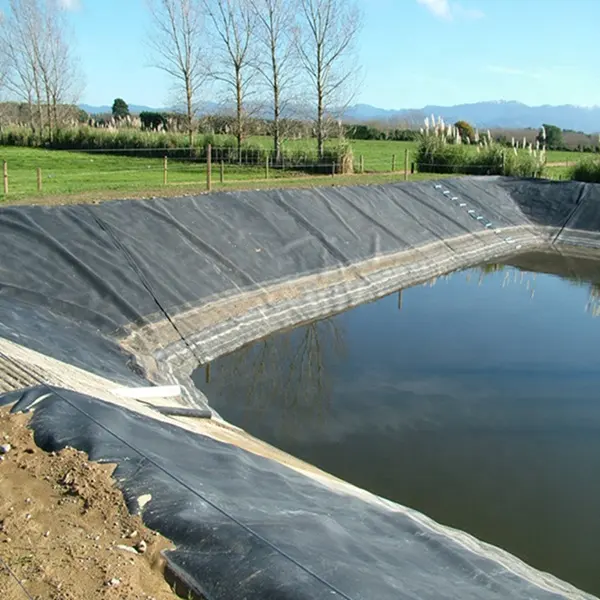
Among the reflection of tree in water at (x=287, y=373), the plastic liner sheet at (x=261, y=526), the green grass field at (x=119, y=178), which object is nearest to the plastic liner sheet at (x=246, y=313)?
the plastic liner sheet at (x=261, y=526)

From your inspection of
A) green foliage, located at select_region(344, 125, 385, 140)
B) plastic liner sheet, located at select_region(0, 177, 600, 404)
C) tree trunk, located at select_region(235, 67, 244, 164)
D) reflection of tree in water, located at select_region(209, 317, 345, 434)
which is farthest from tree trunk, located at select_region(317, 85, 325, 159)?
green foliage, located at select_region(344, 125, 385, 140)

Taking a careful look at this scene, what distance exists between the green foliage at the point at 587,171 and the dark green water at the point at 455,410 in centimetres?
1010

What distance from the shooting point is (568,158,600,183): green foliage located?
19.5 m

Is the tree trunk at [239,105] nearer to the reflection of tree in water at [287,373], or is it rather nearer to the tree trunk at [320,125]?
the tree trunk at [320,125]

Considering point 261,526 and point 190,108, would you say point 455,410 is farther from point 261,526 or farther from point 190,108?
point 190,108

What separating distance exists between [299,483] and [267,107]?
20.8 m

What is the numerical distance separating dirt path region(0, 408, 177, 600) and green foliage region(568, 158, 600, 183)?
62.5 ft

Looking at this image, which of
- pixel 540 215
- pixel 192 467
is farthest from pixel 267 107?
pixel 192 467

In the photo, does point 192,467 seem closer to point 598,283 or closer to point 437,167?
point 598,283

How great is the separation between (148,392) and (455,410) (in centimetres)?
304

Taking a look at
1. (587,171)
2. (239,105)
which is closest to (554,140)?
(587,171)

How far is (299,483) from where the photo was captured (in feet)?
13.3

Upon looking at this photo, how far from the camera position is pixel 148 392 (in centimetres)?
573

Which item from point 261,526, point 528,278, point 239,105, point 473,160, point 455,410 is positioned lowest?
point 455,410
